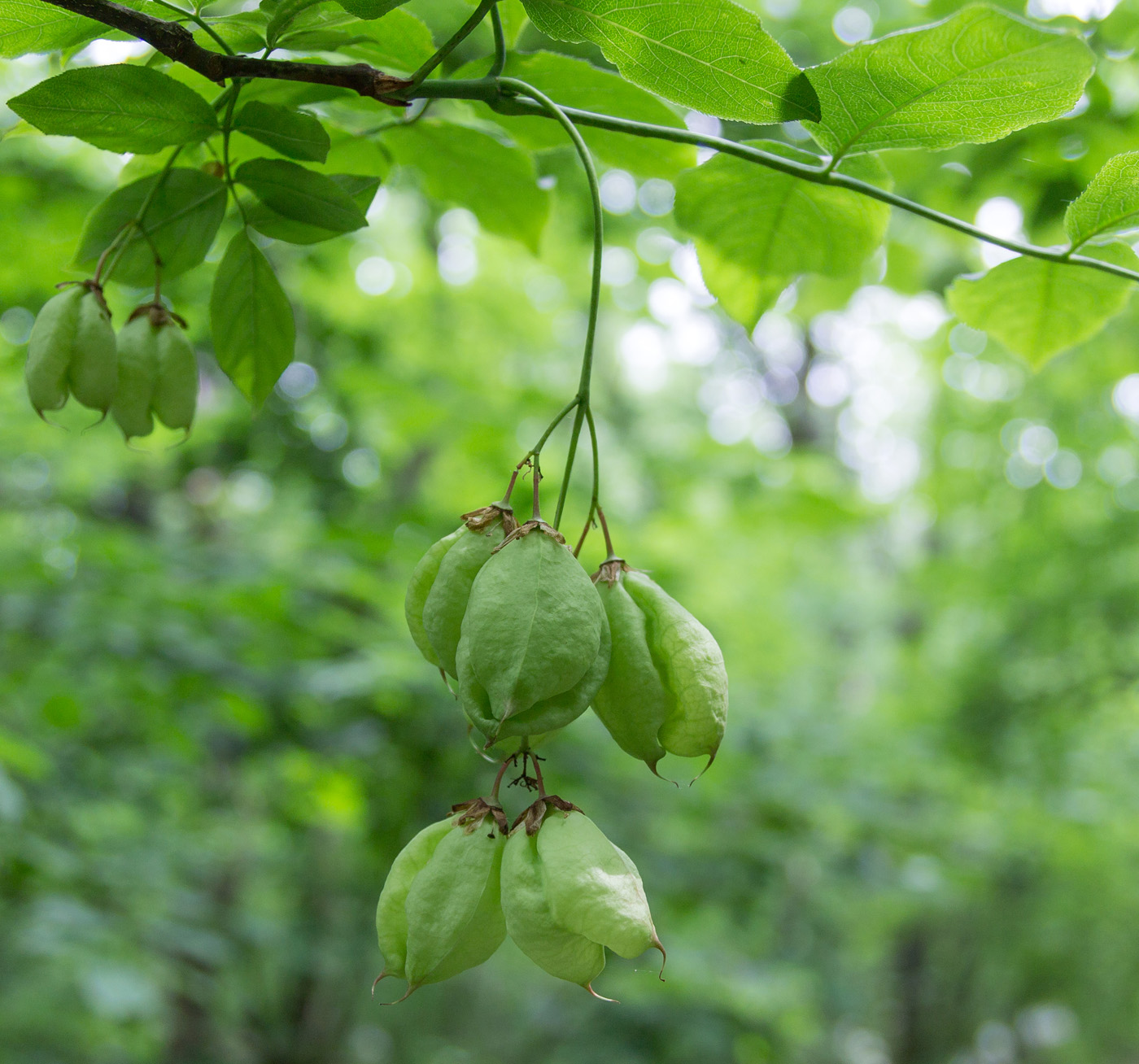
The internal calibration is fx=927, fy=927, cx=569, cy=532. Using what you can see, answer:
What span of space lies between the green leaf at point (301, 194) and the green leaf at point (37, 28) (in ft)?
0.54

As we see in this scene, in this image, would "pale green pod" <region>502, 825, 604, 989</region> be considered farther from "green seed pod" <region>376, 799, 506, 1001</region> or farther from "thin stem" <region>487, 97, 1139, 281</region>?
"thin stem" <region>487, 97, 1139, 281</region>

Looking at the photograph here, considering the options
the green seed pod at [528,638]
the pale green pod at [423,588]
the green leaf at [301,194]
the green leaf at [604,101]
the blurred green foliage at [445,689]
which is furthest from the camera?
the blurred green foliage at [445,689]

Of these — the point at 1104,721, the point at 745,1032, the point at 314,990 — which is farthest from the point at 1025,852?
the point at 314,990

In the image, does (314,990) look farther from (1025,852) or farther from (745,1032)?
(1025,852)

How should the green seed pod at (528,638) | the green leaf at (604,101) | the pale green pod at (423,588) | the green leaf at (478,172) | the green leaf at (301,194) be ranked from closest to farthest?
the green seed pod at (528,638) < the pale green pod at (423,588) < the green leaf at (301,194) < the green leaf at (604,101) < the green leaf at (478,172)

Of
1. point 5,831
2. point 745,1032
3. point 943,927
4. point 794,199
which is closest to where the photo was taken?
point 794,199

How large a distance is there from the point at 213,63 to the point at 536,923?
0.69 m

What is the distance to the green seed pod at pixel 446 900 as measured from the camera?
2.13ft

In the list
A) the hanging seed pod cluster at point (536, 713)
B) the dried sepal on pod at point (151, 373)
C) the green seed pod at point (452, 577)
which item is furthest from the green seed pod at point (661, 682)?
the dried sepal on pod at point (151, 373)

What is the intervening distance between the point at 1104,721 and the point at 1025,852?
3.75 ft

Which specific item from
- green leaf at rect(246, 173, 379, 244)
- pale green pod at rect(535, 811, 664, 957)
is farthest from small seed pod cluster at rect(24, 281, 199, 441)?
pale green pod at rect(535, 811, 664, 957)

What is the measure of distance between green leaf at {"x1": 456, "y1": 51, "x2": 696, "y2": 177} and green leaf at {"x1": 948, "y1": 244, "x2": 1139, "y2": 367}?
0.37m

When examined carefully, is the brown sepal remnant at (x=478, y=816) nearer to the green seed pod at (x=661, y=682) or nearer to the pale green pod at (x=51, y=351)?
the green seed pod at (x=661, y=682)

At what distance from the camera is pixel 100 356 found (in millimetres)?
864
